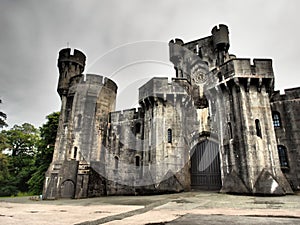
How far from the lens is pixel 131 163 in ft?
63.9

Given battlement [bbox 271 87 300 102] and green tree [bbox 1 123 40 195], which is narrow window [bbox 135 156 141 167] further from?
green tree [bbox 1 123 40 195]

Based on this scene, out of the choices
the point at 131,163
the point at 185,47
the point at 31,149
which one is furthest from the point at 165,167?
the point at 31,149

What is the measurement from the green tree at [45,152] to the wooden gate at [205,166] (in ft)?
59.9

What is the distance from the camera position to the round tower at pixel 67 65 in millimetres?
22188

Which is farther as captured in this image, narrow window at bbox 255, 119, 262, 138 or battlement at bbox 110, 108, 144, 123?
battlement at bbox 110, 108, 144, 123

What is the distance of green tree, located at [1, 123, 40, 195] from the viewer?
3178 centimetres

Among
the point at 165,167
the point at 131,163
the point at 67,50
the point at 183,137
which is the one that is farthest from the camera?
the point at 67,50

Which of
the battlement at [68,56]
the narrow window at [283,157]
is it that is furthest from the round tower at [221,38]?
the battlement at [68,56]

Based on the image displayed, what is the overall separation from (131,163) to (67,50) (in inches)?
546

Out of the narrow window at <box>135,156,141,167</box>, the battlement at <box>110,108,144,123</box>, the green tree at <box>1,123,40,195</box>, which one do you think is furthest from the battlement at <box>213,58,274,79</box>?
the green tree at <box>1,123,40,195</box>

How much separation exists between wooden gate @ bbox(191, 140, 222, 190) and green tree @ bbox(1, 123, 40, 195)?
2515cm

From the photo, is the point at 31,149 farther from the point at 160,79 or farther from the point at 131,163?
the point at 160,79

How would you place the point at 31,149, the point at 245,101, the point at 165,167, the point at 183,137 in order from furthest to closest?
1. the point at 31,149
2. the point at 183,137
3. the point at 165,167
4. the point at 245,101

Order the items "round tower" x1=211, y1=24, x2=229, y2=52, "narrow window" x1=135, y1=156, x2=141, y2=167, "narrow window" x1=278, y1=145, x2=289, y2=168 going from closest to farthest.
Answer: "narrow window" x1=278, y1=145, x2=289, y2=168 → "narrow window" x1=135, y1=156, x2=141, y2=167 → "round tower" x1=211, y1=24, x2=229, y2=52
